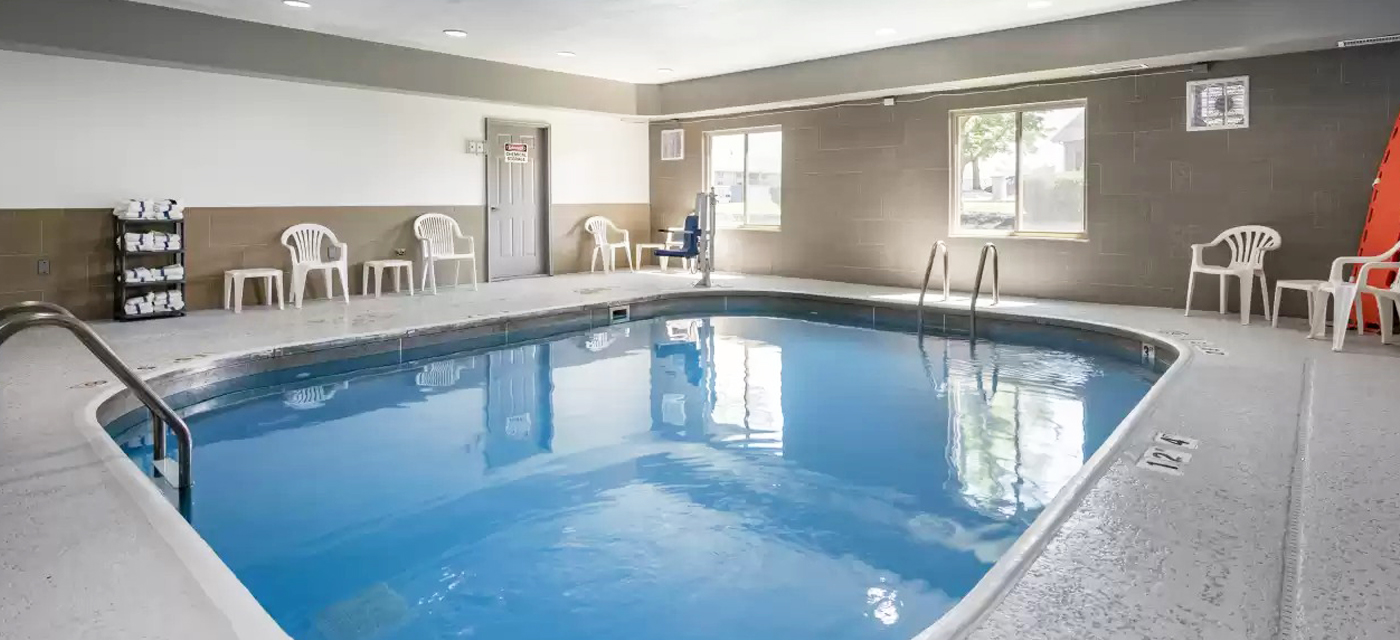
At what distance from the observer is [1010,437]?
444cm

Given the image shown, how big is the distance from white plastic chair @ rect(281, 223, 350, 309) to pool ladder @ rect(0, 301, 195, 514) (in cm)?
444

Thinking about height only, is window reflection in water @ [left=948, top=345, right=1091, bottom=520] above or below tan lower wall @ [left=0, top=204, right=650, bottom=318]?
below

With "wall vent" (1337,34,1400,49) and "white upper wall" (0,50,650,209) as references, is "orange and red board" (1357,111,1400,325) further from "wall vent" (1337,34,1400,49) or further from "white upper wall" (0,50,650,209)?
"white upper wall" (0,50,650,209)

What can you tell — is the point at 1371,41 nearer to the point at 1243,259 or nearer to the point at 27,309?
the point at 1243,259

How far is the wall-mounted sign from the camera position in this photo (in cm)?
1019

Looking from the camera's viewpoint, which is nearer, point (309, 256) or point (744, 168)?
point (309, 256)

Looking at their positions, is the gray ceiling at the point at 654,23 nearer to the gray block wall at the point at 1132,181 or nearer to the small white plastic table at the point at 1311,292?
the gray block wall at the point at 1132,181

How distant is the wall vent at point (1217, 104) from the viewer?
7.04m

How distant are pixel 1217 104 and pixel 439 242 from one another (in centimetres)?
734

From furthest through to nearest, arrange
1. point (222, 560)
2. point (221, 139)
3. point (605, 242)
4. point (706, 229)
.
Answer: point (605, 242) < point (706, 229) < point (221, 139) < point (222, 560)

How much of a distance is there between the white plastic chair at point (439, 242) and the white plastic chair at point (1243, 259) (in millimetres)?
6543

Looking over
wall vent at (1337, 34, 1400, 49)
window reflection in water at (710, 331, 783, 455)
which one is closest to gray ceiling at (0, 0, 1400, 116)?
wall vent at (1337, 34, 1400, 49)

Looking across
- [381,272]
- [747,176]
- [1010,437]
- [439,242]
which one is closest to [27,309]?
[1010,437]

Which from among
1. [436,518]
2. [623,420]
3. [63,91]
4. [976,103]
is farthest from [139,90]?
[976,103]
